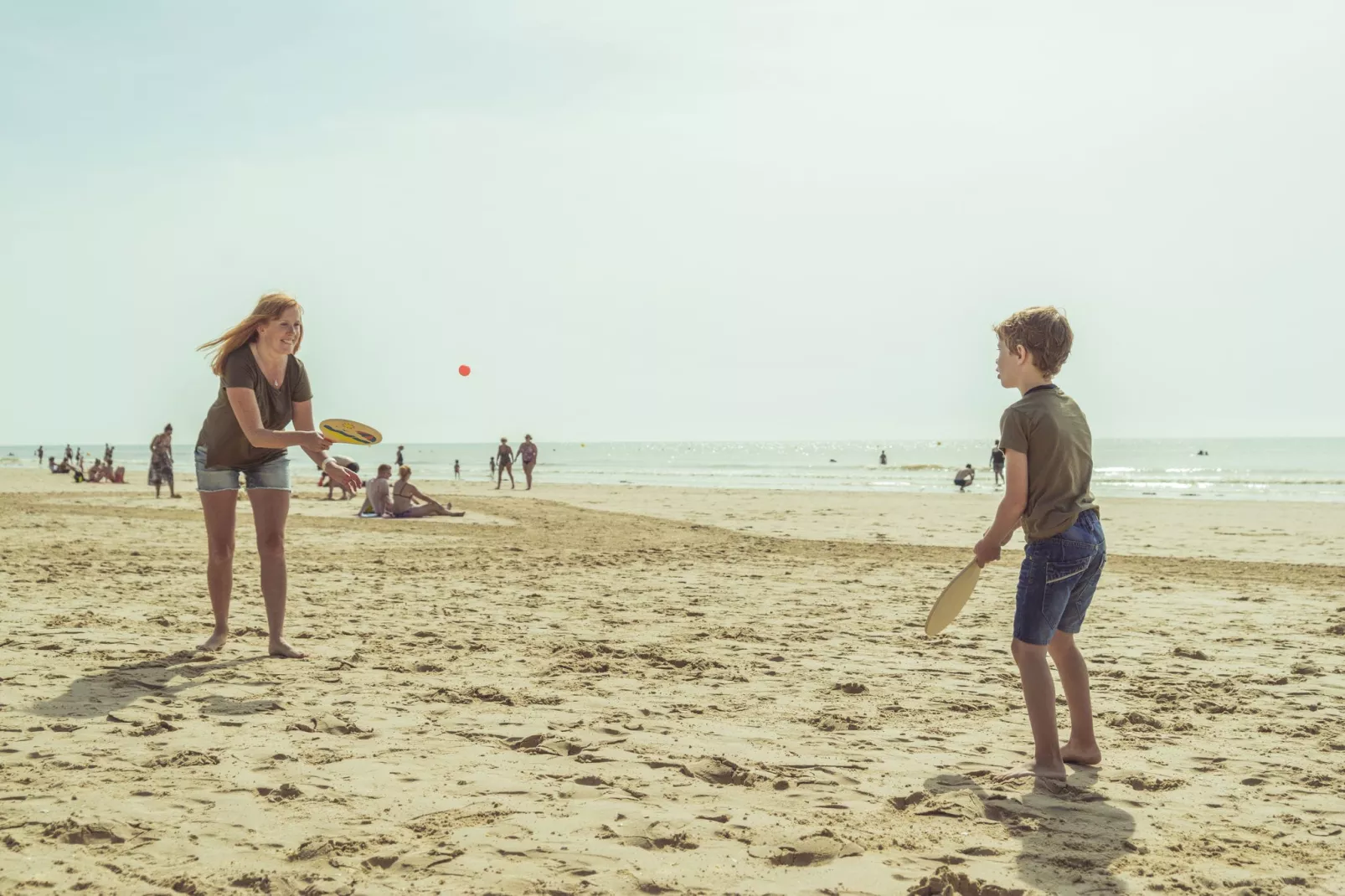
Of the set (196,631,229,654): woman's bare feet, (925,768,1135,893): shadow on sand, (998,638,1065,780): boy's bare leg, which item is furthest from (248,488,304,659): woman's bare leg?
(998,638,1065,780): boy's bare leg

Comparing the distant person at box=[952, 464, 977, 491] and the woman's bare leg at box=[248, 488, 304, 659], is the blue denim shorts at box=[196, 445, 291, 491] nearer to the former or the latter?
the woman's bare leg at box=[248, 488, 304, 659]

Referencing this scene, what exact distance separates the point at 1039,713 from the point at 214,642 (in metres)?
4.42

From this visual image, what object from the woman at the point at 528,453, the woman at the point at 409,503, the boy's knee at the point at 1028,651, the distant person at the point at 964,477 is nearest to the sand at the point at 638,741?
the boy's knee at the point at 1028,651

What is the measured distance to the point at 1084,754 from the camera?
3.87 metres

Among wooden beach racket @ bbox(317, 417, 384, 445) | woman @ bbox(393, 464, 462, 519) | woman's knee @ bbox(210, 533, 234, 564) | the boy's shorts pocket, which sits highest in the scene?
wooden beach racket @ bbox(317, 417, 384, 445)

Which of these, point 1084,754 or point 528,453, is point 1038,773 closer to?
point 1084,754

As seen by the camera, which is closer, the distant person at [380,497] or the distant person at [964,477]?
the distant person at [380,497]

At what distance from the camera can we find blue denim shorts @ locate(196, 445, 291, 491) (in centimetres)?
543

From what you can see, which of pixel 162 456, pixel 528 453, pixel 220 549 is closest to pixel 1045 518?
pixel 220 549

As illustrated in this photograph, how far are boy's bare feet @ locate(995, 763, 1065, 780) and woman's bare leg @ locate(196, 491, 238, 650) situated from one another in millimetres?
4230

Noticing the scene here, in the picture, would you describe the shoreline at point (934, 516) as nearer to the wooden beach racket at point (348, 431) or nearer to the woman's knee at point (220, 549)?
the wooden beach racket at point (348, 431)

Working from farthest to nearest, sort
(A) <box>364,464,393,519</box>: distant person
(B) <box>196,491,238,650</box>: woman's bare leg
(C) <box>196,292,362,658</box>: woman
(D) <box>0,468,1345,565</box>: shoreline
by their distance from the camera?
(A) <box>364,464,393,519</box>: distant person < (D) <box>0,468,1345,565</box>: shoreline < (B) <box>196,491,238,650</box>: woman's bare leg < (C) <box>196,292,362,658</box>: woman

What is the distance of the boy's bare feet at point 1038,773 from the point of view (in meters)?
3.65

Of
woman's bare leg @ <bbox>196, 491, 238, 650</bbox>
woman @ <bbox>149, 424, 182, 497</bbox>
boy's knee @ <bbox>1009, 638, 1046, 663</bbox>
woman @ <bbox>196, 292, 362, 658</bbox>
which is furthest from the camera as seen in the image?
woman @ <bbox>149, 424, 182, 497</bbox>
